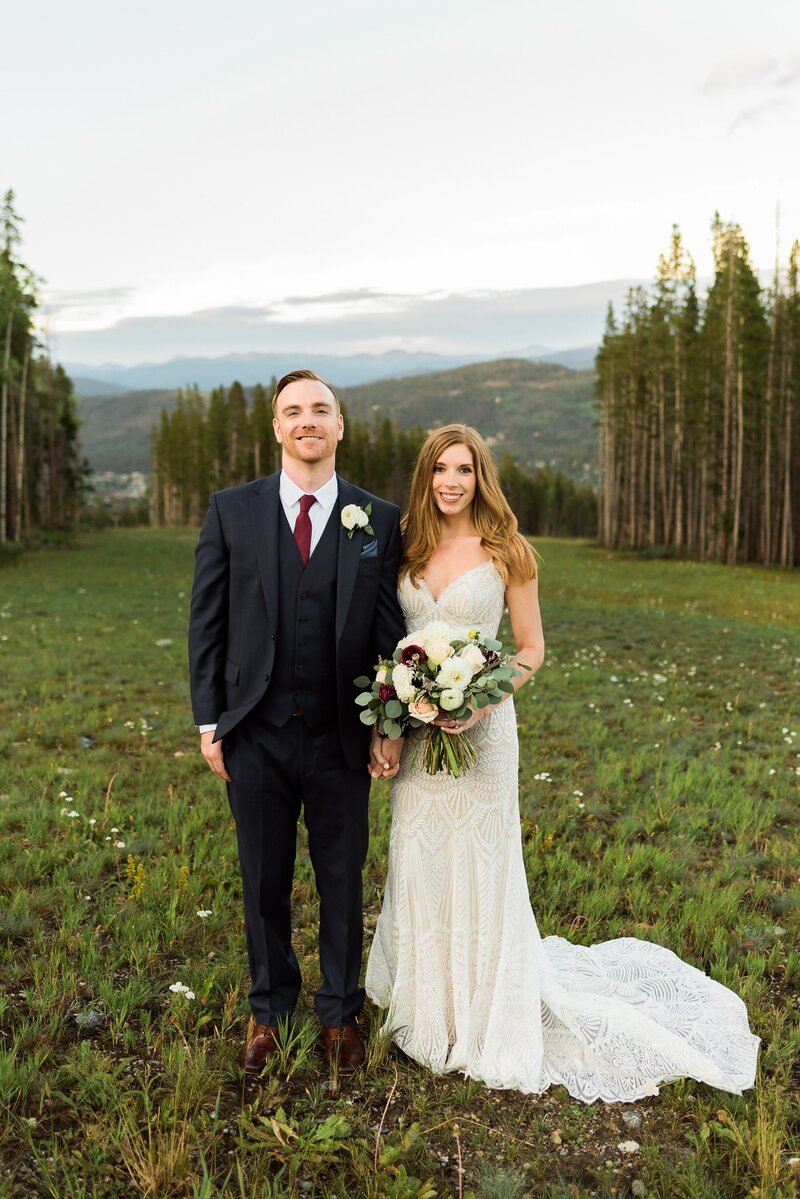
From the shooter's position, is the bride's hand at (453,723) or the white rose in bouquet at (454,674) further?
the bride's hand at (453,723)

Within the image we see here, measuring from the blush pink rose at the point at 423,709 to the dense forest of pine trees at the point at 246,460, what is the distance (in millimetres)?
71959

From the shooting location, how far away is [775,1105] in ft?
12.0

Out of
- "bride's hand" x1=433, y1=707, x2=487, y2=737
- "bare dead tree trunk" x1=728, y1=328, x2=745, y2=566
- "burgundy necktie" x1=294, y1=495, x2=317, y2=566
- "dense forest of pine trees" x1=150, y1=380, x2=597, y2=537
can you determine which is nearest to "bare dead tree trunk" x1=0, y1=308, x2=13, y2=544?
"bare dead tree trunk" x1=728, y1=328, x2=745, y2=566

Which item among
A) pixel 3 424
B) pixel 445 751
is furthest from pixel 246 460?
pixel 445 751

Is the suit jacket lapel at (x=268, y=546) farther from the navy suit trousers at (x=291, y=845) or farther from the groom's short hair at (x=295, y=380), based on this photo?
the navy suit trousers at (x=291, y=845)

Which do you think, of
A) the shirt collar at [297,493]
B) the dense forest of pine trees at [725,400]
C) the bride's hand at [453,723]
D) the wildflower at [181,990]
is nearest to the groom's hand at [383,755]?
the bride's hand at [453,723]

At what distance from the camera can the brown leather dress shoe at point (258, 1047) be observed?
153 inches

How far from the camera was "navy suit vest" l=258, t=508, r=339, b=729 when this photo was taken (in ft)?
12.2

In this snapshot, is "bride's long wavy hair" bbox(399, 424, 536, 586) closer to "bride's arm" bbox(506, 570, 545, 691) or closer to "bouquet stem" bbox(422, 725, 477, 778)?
"bride's arm" bbox(506, 570, 545, 691)

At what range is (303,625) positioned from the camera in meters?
3.70

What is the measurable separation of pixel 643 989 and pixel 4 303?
36.1 meters

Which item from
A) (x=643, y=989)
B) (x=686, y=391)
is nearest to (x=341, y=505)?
(x=643, y=989)

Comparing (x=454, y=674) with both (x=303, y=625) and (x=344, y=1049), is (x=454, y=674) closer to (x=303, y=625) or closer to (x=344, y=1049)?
(x=303, y=625)

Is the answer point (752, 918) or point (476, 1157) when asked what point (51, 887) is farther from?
point (752, 918)
